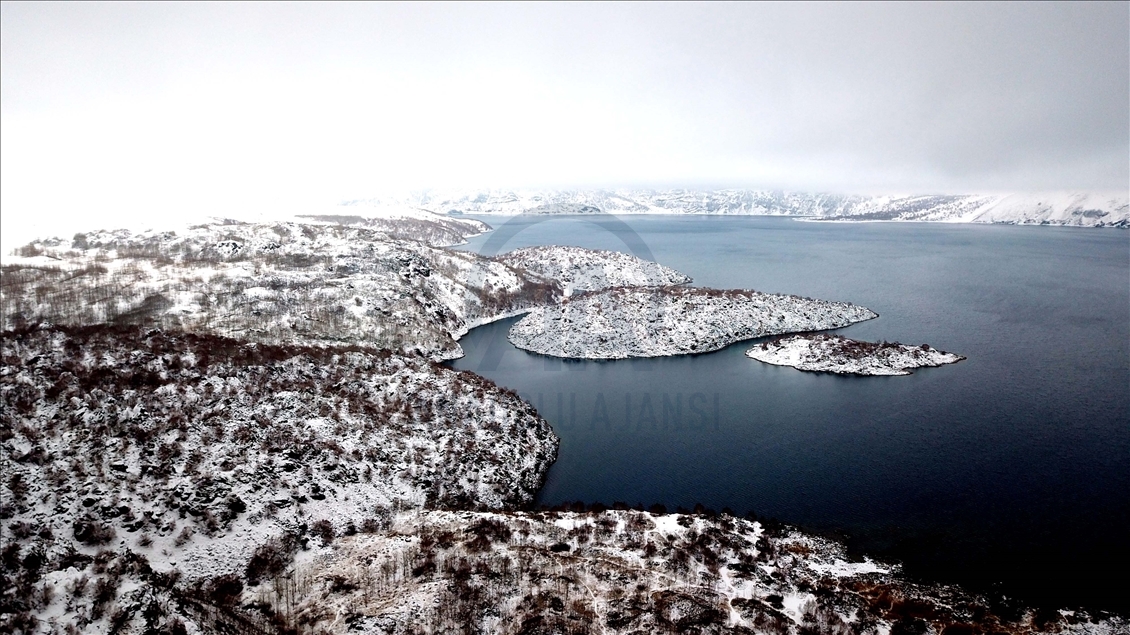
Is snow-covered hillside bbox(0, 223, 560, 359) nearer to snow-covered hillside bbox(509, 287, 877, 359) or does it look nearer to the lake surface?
the lake surface

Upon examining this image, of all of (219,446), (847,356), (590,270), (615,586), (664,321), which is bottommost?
(615,586)

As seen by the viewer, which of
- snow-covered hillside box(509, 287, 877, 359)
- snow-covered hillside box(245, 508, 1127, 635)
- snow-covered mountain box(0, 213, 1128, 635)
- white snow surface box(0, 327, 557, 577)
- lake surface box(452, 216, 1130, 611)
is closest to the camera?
snow-covered mountain box(0, 213, 1128, 635)

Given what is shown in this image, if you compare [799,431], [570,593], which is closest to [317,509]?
[570,593]

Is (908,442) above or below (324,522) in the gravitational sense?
above

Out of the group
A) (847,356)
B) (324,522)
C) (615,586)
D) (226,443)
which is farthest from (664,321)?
(226,443)

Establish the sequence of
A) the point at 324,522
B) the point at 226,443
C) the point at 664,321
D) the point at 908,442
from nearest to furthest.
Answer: the point at 324,522 < the point at 226,443 < the point at 908,442 < the point at 664,321

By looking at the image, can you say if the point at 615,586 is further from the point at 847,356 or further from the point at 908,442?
the point at 847,356

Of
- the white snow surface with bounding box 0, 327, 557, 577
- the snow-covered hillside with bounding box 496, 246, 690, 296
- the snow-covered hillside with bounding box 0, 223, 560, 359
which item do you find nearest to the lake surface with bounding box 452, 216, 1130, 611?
the white snow surface with bounding box 0, 327, 557, 577

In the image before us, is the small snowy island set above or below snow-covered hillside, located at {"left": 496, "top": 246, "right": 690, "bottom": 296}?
below
